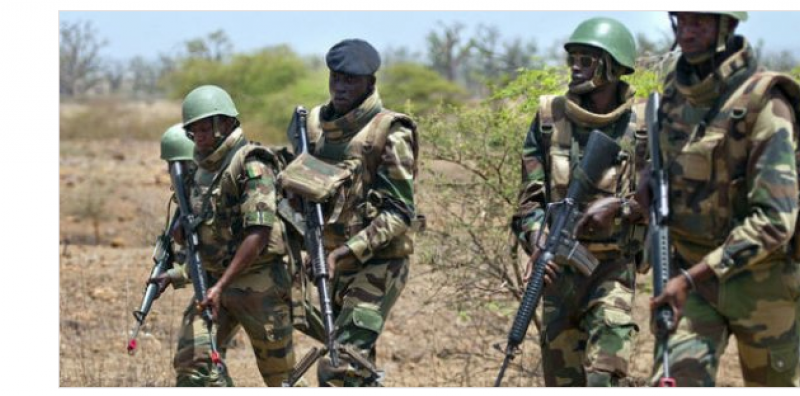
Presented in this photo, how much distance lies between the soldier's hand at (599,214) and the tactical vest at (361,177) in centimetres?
98

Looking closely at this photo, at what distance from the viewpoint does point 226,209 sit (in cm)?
797

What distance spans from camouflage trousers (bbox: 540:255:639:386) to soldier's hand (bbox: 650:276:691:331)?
46.0 inches

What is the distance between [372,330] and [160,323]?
22.2 feet

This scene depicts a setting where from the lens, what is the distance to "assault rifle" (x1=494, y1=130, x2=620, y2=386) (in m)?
7.01

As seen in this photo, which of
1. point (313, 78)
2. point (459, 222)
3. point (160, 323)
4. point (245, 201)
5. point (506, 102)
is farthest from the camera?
point (313, 78)

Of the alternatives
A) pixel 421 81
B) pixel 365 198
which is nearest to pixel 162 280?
pixel 365 198

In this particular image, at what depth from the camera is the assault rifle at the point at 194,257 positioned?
25.8 feet

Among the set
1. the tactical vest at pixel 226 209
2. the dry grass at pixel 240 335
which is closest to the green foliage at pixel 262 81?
the dry grass at pixel 240 335

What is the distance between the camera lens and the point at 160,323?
46.1 feet

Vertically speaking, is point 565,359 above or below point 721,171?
below

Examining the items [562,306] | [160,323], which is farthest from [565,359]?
[160,323]

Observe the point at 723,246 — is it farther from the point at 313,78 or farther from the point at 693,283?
the point at 313,78

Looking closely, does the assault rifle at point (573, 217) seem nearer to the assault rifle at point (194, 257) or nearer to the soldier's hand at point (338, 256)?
the soldier's hand at point (338, 256)

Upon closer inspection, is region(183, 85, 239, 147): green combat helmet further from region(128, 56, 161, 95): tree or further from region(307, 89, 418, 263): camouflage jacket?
region(128, 56, 161, 95): tree
